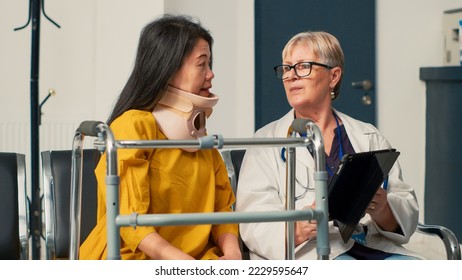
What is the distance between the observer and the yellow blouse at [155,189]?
2.35 metres

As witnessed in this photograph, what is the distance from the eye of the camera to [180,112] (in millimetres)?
2504

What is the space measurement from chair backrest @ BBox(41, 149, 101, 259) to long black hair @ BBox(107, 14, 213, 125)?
37 centimetres

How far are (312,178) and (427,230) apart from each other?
1.52ft

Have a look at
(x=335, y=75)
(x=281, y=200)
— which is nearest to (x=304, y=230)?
(x=281, y=200)

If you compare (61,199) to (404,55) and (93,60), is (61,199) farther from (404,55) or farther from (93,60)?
(404,55)

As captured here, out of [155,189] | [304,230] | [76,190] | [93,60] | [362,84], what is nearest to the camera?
[76,190]

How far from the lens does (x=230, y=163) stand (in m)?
3.01

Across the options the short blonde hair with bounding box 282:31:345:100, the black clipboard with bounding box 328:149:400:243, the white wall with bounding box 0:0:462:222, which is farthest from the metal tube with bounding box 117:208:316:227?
the white wall with bounding box 0:0:462:222

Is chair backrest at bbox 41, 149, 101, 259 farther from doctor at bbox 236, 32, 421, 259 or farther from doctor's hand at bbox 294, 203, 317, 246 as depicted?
doctor's hand at bbox 294, 203, 317, 246

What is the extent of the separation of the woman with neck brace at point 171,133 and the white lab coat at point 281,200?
105 millimetres

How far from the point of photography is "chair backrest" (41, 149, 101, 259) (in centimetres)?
272

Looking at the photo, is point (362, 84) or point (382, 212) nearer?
point (382, 212)

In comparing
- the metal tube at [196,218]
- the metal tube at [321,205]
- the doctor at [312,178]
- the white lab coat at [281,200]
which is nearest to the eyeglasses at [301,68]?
the doctor at [312,178]
